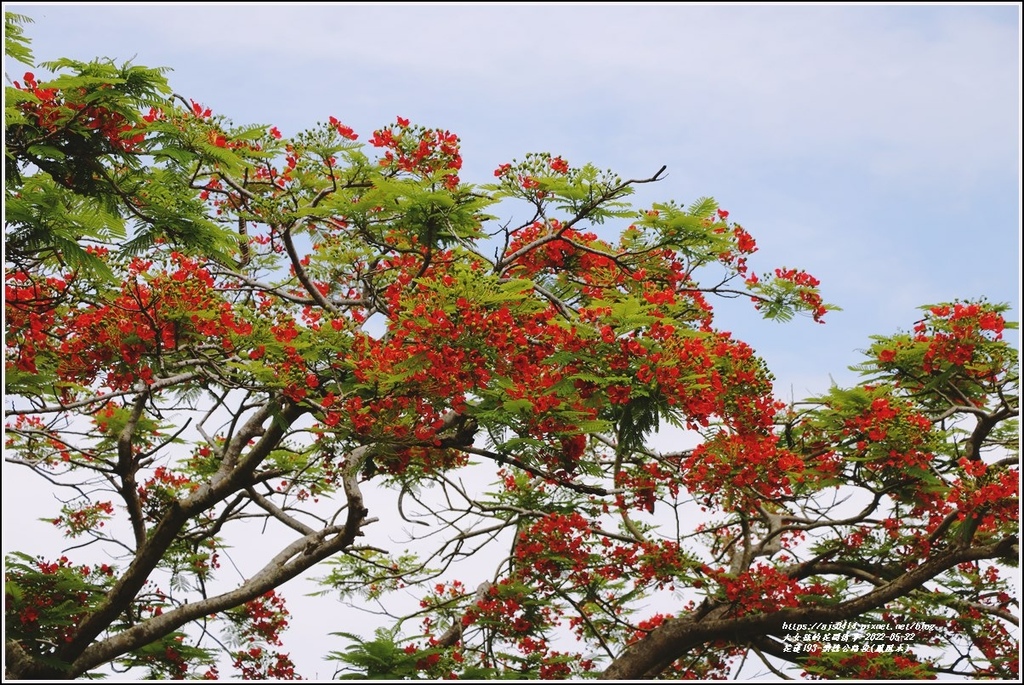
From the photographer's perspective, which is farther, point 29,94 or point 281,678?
point 281,678

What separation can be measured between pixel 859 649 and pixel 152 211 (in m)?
7.18

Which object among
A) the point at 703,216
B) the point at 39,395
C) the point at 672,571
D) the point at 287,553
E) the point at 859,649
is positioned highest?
the point at 703,216

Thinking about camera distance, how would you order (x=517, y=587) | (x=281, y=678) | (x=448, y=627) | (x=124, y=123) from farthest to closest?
(x=281, y=678)
(x=448, y=627)
(x=517, y=587)
(x=124, y=123)

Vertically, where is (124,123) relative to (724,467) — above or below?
above

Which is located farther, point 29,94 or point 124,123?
point 124,123

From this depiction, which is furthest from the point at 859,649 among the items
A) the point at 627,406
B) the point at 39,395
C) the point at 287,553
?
the point at 39,395

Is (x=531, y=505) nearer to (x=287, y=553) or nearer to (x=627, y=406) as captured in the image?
(x=287, y=553)

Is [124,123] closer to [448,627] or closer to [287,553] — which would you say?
[287,553]

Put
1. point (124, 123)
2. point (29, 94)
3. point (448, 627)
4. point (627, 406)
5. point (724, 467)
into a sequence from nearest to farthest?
point (29, 94) < point (124, 123) < point (627, 406) < point (724, 467) < point (448, 627)

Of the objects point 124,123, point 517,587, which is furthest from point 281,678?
point 124,123

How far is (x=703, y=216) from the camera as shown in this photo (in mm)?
8641

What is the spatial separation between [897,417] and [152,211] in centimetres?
654

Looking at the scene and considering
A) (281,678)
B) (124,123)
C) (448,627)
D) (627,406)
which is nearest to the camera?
(124,123)

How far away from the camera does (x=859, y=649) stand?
855cm
